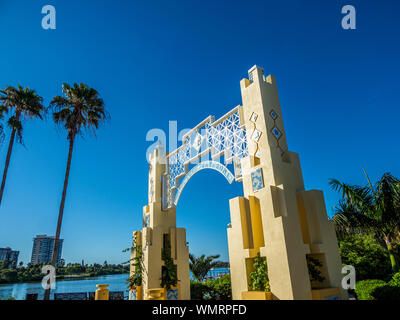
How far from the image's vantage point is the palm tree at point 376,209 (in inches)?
289

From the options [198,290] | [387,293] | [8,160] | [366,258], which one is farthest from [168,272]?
[8,160]

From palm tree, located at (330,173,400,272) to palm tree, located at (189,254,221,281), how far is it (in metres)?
8.89

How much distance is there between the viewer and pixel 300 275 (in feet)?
13.8

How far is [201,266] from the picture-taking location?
15078mm

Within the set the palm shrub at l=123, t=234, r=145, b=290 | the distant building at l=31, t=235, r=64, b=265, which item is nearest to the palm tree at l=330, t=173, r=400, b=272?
the palm shrub at l=123, t=234, r=145, b=290

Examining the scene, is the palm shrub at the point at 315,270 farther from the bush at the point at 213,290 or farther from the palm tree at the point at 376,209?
the bush at the point at 213,290

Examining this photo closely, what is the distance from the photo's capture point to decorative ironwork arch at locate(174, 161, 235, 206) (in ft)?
23.0

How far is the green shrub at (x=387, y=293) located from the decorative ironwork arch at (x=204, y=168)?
4356mm

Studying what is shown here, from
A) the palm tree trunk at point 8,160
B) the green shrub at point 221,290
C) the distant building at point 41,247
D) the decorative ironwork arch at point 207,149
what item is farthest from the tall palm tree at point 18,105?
the distant building at point 41,247

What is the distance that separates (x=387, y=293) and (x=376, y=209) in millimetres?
2363

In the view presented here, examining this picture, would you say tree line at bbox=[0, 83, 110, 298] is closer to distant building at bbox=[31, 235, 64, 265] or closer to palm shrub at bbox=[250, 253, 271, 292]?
palm shrub at bbox=[250, 253, 271, 292]
